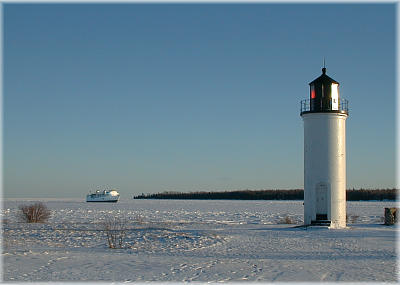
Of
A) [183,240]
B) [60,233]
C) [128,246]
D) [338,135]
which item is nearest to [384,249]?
[183,240]

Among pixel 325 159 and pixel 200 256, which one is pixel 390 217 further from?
pixel 200 256

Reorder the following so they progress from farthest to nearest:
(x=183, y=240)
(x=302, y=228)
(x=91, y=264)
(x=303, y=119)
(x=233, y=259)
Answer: (x=303, y=119), (x=302, y=228), (x=183, y=240), (x=233, y=259), (x=91, y=264)

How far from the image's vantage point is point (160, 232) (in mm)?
19484

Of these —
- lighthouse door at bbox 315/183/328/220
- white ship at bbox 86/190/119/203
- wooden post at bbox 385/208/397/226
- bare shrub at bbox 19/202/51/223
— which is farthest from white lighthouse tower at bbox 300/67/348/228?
white ship at bbox 86/190/119/203

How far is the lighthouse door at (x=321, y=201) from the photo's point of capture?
23.2 metres

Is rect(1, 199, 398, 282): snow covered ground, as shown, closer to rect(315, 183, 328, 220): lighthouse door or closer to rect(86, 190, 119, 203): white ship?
rect(315, 183, 328, 220): lighthouse door

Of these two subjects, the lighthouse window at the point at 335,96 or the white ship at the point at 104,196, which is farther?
the white ship at the point at 104,196

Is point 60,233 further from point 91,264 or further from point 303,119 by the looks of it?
point 303,119

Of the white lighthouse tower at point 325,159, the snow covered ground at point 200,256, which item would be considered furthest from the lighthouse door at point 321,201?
the snow covered ground at point 200,256

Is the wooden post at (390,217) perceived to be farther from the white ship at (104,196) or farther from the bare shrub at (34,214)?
the white ship at (104,196)

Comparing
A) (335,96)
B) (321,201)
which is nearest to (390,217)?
(321,201)

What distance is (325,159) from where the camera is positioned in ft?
75.8

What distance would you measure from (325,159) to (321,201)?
1.88 m

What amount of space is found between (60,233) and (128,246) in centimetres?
483
